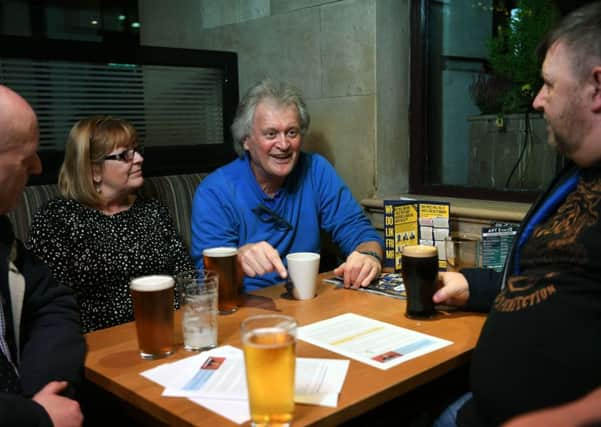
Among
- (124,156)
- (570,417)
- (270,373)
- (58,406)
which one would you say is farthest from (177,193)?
(570,417)

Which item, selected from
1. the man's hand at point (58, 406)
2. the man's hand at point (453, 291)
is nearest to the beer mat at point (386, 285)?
the man's hand at point (453, 291)

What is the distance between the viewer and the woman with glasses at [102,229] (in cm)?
187

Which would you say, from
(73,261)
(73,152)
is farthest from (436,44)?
(73,261)

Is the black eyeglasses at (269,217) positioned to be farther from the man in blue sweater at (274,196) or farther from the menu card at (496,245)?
the menu card at (496,245)

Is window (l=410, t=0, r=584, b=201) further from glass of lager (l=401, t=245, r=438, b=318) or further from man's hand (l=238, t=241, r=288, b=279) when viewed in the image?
man's hand (l=238, t=241, r=288, b=279)

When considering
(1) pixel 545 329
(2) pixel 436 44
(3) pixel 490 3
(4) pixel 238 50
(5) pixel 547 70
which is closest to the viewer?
(1) pixel 545 329

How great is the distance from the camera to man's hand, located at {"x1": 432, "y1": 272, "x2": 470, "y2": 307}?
1.34 metres

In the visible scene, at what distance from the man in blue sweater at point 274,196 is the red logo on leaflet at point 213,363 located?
819 millimetres

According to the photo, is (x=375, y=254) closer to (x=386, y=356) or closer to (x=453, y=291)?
(x=453, y=291)

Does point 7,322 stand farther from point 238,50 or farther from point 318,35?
point 238,50

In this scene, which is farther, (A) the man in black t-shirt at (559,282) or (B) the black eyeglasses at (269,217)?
(B) the black eyeglasses at (269,217)

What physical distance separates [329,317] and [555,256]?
51 centimetres

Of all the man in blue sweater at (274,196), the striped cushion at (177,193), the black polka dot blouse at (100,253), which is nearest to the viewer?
the black polka dot blouse at (100,253)

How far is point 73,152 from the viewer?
78.2 inches
